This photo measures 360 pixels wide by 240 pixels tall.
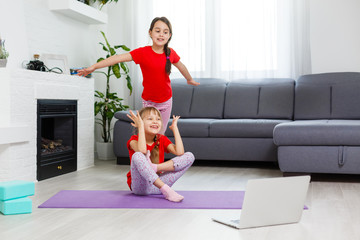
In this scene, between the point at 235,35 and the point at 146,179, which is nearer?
the point at 146,179

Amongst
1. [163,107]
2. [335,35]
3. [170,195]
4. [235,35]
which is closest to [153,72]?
[163,107]

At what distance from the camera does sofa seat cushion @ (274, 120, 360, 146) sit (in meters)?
3.49

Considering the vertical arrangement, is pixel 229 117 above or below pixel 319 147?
above

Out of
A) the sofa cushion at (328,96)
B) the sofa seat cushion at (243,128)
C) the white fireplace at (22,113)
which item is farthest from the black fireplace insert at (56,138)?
the sofa cushion at (328,96)

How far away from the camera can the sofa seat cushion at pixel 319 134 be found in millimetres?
3492

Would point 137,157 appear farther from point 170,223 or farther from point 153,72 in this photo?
point 153,72

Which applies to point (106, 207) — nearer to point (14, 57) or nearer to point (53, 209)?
point (53, 209)

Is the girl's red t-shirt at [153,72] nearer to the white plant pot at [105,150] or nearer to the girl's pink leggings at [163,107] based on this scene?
the girl's pink leggings at [163,107]

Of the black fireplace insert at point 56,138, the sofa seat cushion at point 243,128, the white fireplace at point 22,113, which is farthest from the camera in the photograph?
the sofa seat cushion at point 243,128

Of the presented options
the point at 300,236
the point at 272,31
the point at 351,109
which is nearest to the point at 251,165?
the point at 351,109

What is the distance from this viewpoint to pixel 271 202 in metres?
2.24

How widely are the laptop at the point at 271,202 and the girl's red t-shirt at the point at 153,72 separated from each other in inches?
46.5

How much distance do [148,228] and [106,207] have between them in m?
0.52

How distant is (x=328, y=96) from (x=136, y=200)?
2.47 meters
